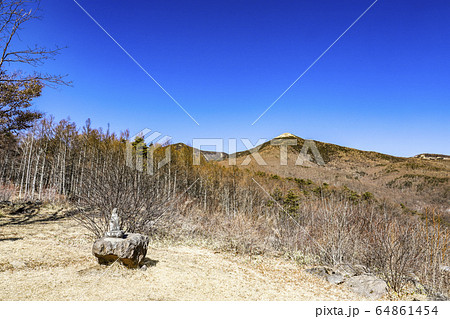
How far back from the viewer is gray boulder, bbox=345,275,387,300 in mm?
6371

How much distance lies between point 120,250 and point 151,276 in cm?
86

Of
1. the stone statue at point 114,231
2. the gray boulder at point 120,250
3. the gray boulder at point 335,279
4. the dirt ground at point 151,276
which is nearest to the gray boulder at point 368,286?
the gray boulder at point 335,279

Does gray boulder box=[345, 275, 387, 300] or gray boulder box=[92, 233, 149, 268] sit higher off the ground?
gray boulder box=[92, 233, 149, 268]

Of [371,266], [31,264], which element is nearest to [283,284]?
[371,266]

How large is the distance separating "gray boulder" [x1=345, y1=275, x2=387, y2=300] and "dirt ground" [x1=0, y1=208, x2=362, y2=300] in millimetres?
280

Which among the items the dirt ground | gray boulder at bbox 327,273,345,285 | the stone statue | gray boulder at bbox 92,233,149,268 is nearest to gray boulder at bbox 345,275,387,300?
gray boulder at bbox 327,273,345,285

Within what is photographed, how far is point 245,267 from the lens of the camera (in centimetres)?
819

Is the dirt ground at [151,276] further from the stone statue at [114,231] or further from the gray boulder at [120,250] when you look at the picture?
the stone statue at [114,231]

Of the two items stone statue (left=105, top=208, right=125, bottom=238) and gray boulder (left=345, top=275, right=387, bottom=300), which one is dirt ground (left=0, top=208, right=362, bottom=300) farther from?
stone statue (left=105, top=208, right=125, bottom=238)

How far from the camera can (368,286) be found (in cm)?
664

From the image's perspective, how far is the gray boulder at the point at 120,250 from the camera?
6055 millimetres

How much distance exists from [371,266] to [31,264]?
861 cm

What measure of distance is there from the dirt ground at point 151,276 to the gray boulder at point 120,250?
0.18 metres

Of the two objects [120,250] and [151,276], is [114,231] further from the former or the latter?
[151,276]
